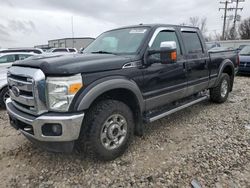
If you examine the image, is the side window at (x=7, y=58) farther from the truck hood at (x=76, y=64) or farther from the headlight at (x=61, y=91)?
the headlight at (x=61, y=91)

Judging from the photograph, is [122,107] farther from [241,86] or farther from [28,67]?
[241,86]

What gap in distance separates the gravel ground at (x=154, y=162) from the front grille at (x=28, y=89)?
84 centimetres

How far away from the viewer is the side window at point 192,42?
453 cm

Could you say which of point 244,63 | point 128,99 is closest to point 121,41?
point 128,99

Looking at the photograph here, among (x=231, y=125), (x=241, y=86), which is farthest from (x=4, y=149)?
(x=241, y=86)

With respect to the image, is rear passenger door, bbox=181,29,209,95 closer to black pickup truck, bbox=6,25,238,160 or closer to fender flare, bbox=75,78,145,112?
black pickup truck, bbox=6,25,238,160

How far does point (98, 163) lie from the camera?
3.19 meters

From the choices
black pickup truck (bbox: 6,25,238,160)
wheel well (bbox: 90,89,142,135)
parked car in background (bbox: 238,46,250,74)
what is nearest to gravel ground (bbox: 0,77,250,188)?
black pickup truck (bbox: 6,25,238,160)

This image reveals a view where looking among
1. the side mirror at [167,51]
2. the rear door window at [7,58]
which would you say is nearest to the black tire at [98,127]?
the side mirror at [167,51]

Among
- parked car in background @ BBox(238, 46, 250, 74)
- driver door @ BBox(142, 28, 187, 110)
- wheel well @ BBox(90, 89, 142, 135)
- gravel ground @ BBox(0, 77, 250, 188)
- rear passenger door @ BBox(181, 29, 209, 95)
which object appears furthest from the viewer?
parked car in background @ BBox(238, 46, 250, 74)

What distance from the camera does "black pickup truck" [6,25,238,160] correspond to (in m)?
2.64

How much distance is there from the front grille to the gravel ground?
0.84 metres

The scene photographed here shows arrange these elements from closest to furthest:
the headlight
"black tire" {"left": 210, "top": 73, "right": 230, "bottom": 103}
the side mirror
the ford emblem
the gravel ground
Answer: the headlight < the gravel ground < the ford emblem < the side mirror < "black tire" {"left": 210, "top": 73, "right": 230, "bottom": 103}

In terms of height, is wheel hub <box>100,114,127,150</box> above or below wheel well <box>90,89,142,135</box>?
below
